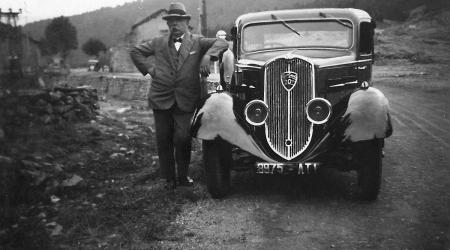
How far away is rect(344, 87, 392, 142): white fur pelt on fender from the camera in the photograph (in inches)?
163

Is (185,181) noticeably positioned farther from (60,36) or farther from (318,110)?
(60,36)

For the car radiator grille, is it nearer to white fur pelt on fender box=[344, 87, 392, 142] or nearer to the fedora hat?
white fur pelt on fender box=[344, 87, 392, 142]

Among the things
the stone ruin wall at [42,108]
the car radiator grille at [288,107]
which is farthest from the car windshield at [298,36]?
the stone ruin wall at [42,108]

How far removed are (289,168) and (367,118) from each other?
0.85 meters

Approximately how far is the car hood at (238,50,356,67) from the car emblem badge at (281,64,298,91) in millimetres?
435

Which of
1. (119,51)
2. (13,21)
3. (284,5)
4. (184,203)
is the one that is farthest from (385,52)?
(284,5)

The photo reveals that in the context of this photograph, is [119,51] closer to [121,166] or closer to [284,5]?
[284,5]

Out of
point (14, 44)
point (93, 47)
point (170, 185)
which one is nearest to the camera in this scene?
point (170, 185)

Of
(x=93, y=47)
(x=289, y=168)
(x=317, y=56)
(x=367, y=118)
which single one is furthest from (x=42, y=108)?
(x=93, y=47)

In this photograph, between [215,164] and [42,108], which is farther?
[42,108]

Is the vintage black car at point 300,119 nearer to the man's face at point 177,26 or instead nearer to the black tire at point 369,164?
the black tire at point 369,164

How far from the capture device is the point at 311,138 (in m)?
4.49

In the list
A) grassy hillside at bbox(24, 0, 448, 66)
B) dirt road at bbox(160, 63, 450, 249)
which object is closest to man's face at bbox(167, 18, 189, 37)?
dirt road at bbox(160, 63, 450, 249)

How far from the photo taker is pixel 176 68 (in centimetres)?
491
